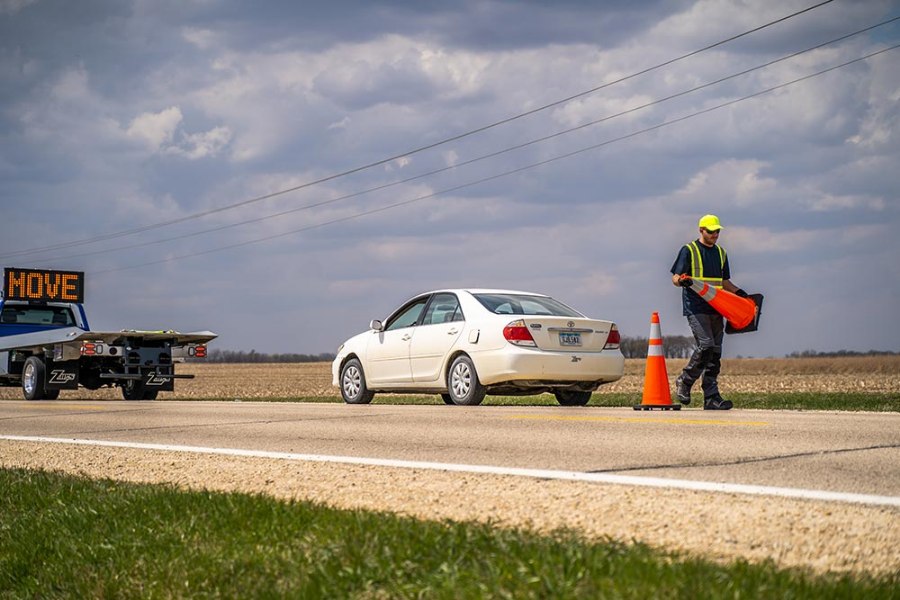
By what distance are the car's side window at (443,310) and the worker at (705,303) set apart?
3159mm

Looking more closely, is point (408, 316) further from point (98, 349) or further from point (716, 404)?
point (98, 349)

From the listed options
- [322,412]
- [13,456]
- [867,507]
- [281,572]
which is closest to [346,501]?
[281,572]

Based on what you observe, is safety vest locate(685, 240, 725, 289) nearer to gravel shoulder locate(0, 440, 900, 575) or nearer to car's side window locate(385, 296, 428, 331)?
car's side window locate(385, 296, 428, 331)

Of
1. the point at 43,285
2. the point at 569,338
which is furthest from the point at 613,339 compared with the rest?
the point at 43,285

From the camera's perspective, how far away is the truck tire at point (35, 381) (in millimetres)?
21422

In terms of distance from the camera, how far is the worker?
12.8 meters

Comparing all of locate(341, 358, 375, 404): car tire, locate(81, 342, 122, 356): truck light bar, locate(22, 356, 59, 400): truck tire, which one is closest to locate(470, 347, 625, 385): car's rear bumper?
locate(341, 358, 375, 404): car tire

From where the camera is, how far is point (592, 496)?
532 centimetres

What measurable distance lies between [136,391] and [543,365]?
11.3 metres

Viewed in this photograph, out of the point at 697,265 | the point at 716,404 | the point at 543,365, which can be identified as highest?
the point at 697,265

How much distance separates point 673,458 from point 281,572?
3.15 m

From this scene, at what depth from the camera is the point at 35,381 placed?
70.5ft

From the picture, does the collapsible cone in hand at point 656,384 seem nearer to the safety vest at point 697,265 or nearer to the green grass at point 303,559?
the safety vest at point 697,265

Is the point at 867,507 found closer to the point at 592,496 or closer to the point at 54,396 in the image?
the point at 592,496
